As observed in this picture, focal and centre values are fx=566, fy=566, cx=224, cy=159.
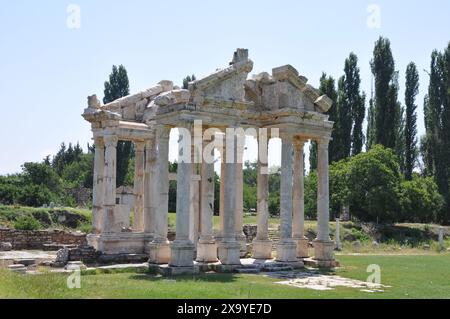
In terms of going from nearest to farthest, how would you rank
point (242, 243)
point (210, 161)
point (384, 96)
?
point (210, 161), point (242, 243), point (384, 96)

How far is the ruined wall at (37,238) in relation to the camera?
99.1 feet

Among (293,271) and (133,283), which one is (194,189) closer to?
(293,271)

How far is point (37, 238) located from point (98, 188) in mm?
7492

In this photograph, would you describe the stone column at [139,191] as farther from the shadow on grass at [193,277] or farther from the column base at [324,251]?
the column base at [324,251]

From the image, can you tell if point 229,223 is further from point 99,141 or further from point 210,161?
point 99,141

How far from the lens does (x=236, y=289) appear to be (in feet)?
52.3

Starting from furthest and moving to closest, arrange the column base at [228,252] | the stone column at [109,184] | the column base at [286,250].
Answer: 1. the stone column at [109,184]
2. the column base at [286,250]
3. the column base at [228,252]

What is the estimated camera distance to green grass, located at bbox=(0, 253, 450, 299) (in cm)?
1436

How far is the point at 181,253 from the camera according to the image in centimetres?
1952

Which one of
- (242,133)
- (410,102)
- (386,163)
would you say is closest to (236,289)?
(242,133)

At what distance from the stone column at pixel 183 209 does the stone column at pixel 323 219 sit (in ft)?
21.8

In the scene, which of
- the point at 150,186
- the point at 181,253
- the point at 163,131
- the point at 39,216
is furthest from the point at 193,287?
the point at 39,216

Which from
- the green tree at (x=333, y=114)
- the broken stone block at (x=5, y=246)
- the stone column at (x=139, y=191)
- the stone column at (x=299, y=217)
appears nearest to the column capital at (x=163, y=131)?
the stone column at (x=139, y=191)
